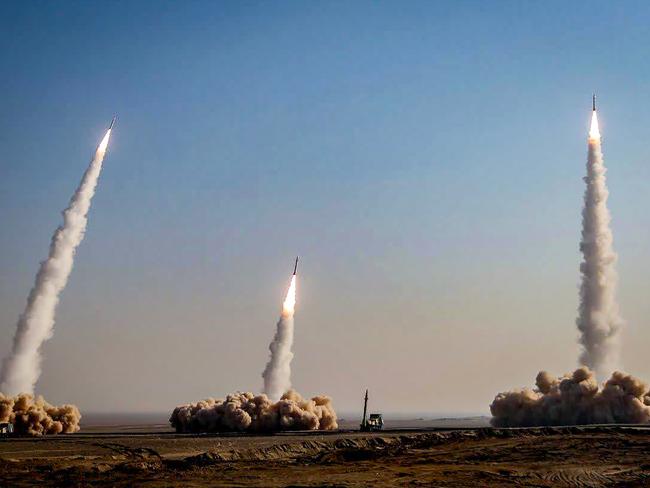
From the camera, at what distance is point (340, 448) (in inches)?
1647

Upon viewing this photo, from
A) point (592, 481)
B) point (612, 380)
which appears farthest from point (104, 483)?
point (612, 380)

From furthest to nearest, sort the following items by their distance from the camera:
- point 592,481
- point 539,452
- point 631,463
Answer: point 539,452, point 631,463, point 592,481

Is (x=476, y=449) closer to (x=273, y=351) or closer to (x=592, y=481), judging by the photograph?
(x=592, y=481)

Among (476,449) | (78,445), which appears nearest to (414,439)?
(476,449)

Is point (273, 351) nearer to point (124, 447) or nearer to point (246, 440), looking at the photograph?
point (246, 440)

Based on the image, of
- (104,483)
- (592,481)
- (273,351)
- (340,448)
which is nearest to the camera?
(104,483)

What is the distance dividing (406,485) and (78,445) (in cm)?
2453

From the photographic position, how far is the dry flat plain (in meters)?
29.8

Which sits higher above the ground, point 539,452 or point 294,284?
point 294,284

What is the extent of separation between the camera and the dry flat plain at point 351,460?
29.8 metres

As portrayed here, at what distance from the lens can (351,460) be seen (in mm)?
37812

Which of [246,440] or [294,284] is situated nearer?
[246,440]

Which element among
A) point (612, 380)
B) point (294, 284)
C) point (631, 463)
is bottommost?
point (631, 463)

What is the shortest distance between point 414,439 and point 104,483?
23306 mm
